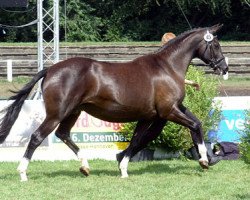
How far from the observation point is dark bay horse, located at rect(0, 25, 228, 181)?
9.93m

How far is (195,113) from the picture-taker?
12414 millimetres

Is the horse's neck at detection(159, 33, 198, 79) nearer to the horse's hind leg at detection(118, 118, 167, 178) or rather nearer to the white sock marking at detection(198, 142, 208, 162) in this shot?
the horse's hind leg at detection(118, 118, 167, 178)

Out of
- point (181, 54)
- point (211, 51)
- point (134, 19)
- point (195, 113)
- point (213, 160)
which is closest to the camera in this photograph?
point (181, 54)

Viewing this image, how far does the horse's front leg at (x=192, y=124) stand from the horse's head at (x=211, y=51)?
906mm

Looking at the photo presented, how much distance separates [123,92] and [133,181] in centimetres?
128

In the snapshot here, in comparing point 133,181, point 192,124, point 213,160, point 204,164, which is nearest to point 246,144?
point 213,160

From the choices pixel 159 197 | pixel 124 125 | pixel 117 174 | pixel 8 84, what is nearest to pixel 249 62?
pixel 8 84

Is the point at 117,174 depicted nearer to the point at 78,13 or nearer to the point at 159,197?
the point at 159,197

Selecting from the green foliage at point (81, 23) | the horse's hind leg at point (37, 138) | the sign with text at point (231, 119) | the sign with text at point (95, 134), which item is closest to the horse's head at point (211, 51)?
the sign with text at point (231, 119)

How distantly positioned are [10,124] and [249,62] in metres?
20.2

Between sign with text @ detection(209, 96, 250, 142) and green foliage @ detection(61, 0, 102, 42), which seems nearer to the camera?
sign with text @ detection(209, 96, 250, 142)

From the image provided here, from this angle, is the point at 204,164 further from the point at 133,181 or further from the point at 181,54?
the point at 181,54

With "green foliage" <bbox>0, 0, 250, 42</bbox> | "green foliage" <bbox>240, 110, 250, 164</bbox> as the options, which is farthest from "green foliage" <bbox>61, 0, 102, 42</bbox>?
"green foliage" <bbox>240, 110, 250, 164</bbox>

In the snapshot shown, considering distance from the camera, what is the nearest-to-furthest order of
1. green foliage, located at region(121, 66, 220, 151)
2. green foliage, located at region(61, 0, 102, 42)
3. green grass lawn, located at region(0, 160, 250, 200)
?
green grass lawn, located at region(0, 160, 250, 200), green foliage, located at region(121, 66, 220, 151), green foliage, located at region(61, 0, 102, 42)
